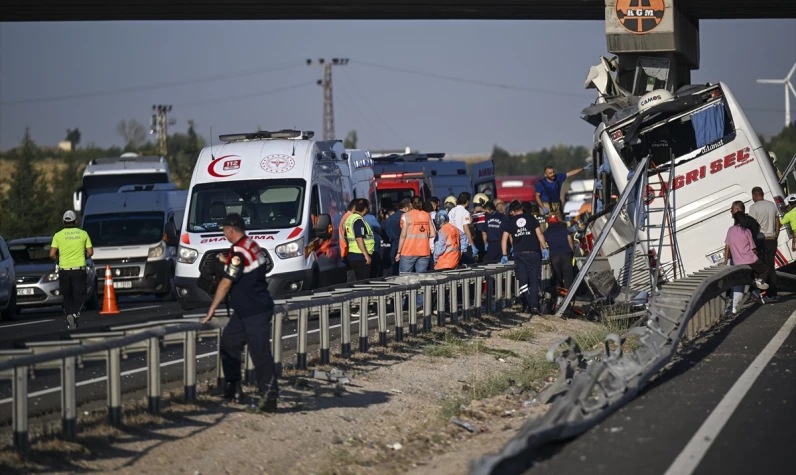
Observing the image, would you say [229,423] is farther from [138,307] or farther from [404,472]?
[138,307]

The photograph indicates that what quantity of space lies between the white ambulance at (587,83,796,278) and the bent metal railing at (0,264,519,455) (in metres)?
2.72

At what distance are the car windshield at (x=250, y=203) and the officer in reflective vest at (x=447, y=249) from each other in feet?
7.62

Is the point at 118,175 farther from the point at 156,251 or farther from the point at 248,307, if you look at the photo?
the point at 248,307

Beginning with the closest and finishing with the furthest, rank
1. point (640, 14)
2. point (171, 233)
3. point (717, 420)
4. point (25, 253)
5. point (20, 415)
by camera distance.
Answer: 1. point (20, 415)
2. point (717, 420)
3. point (171, 233)
4. point (25, 253)
5. point (640, 14)

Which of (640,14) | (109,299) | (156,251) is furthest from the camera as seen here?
(640,14)

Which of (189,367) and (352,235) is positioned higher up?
(352,235)

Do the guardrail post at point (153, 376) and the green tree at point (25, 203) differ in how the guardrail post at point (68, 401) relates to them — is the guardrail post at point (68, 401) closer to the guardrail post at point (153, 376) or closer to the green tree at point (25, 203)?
the guardrail post at point (153, 376)

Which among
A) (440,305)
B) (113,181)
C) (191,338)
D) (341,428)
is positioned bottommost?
(341,428)

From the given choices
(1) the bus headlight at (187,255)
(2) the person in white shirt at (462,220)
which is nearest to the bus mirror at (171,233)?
(1) the bus headlight at (187,255)

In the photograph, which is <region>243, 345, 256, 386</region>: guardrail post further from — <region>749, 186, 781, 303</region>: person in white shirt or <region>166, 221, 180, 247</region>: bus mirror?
<region>749, 186, 781, 303</region>: person in white shirt

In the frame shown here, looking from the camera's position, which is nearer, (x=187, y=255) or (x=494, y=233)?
(x=187, y=255)

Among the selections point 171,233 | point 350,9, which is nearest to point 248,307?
point 171,233

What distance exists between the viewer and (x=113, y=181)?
113 ft

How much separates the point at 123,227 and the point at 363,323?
49.2 feet
